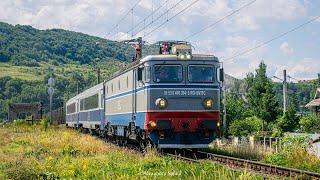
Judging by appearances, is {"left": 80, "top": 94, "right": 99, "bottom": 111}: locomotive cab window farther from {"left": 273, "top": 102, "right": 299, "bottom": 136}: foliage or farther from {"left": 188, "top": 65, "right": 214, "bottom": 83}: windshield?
{"left": 273, "top": 102, "right": 299, "bottom": 136}: foliage

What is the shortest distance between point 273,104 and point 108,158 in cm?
4477

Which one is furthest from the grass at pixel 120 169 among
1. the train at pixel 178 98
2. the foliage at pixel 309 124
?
the foliage at pixel 309 124

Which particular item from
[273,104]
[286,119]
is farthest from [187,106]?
[273,104]

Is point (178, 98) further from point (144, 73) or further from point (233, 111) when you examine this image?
point (233, 111)

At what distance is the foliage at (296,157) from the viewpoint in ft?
57.3

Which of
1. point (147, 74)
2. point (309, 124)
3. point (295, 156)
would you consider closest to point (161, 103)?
point (147, 74)

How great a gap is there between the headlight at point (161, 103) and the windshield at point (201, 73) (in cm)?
136

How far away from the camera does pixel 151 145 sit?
20.6m

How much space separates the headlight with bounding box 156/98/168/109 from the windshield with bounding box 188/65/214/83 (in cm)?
136

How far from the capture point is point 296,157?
18328 millimetres

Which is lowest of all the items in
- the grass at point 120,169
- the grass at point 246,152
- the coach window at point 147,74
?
the grass at point 246,152

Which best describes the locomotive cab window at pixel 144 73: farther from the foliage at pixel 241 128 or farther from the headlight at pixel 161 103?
the foliage at pixel 241 128

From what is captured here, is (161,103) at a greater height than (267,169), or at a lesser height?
greater

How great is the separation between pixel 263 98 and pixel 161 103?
42351 millimetres
